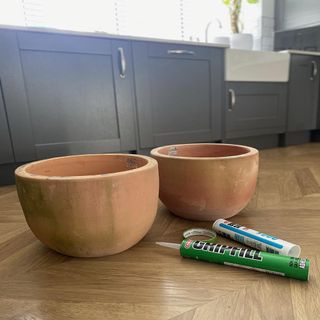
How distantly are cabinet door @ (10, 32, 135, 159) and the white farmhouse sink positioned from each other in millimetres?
667

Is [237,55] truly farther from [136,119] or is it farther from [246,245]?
[246,245]

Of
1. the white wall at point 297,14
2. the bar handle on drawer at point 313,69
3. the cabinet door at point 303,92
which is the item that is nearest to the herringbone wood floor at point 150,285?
the cabinet door at point 303,92

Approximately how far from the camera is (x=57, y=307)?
403mm

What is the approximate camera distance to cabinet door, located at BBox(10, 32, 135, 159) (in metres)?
1.17

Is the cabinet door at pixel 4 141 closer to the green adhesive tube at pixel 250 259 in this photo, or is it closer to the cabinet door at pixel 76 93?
the cabinet door at pixel 76 93

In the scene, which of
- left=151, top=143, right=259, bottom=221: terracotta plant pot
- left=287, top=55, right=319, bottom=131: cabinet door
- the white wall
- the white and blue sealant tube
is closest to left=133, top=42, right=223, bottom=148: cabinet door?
left=287, top=55, right=319, bottom=131: cabinet door

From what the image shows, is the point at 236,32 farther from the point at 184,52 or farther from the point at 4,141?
the point at 4,141

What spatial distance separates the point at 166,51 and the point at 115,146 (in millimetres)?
571

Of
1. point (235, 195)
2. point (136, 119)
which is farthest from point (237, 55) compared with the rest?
point (235, 195)

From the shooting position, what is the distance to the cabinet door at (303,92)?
195 centimetres

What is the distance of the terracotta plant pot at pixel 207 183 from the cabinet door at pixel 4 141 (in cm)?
78

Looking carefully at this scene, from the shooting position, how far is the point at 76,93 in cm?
127

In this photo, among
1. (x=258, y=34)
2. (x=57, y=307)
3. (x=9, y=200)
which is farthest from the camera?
(x=258, y=34)

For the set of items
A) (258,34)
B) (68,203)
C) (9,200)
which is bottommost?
A: (9,200)
